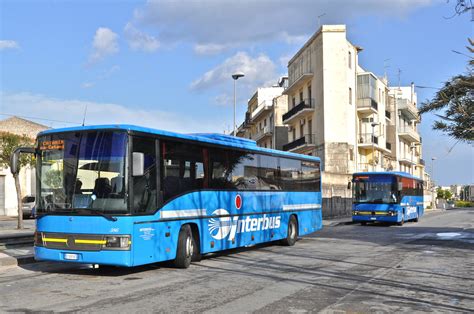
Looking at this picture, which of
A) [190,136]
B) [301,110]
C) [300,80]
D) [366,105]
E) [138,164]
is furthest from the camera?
[300,80]

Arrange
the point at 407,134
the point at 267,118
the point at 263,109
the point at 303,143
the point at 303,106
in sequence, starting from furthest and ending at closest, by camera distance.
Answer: the point at 407,134
the point at 267,118
the point at 263,109
the point at 303,143
the point at 303,106

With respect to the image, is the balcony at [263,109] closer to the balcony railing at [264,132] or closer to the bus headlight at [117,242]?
the balcony railing at [264,132]

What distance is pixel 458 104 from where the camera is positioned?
11148 millimetres

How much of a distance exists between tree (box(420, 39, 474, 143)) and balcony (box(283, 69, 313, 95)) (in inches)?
1560

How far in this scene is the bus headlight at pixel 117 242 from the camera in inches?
401

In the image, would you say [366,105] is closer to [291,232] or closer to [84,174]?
[291,232]

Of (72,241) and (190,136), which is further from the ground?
(190,136)

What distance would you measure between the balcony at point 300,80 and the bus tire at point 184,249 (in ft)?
134

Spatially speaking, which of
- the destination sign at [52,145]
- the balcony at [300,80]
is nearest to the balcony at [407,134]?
the balcony at [300,80]

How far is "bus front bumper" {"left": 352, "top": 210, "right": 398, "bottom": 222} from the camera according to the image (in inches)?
1184

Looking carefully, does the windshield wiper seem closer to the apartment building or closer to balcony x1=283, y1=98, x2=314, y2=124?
balcony x1=283, y1=98, x2=314, y2=124

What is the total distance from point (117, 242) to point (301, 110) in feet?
139

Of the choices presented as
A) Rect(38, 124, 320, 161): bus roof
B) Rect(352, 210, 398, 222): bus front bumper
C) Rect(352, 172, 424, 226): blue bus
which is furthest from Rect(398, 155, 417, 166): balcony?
Rect(38, 124, 320, 161): bus roof

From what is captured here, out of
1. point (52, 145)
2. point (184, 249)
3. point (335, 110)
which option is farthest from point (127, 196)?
point (335, 110)
